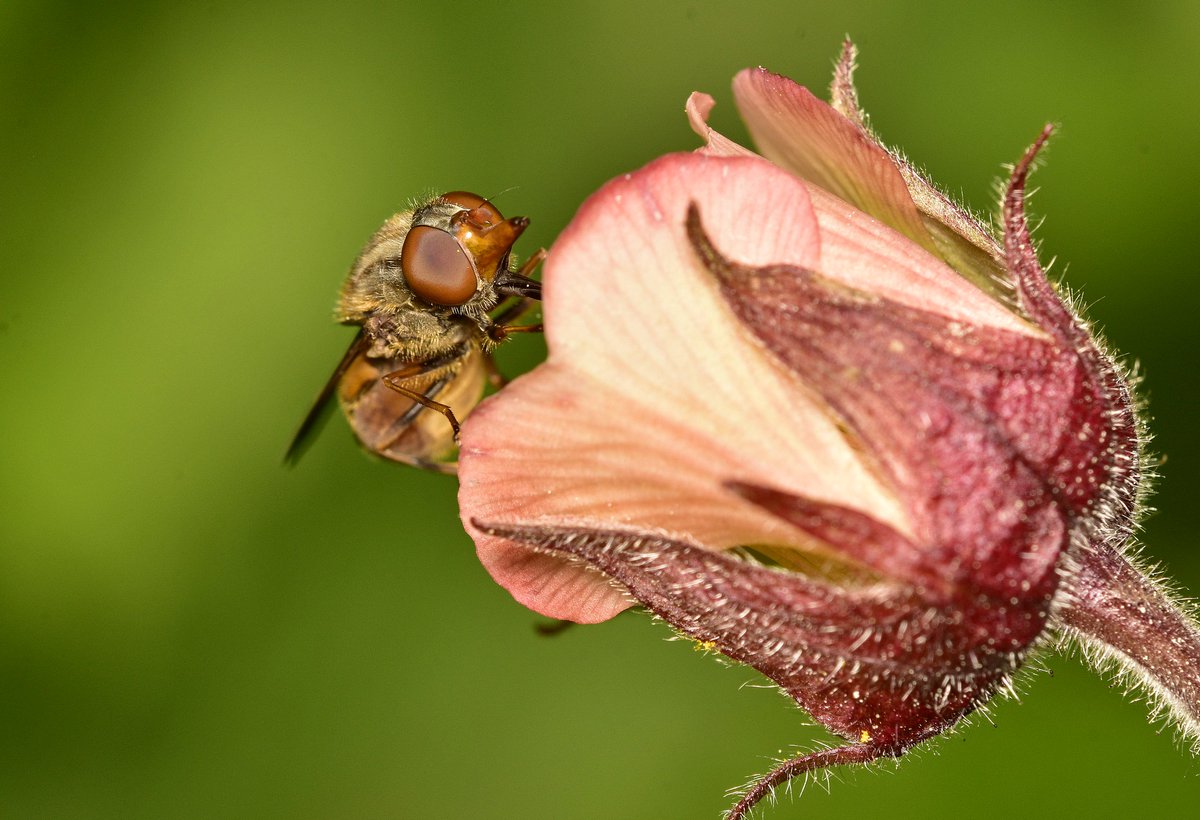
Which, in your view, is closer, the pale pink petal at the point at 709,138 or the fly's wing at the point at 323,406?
the pale pink petal at the point at 709,138

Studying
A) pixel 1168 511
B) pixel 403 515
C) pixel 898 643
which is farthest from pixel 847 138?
pixel 403 515

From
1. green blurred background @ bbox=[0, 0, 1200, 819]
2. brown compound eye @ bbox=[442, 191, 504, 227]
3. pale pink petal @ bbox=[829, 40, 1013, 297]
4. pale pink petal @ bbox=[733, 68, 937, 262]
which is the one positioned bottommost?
green blurred background @ bbox=[0, 0, 1200, 819]

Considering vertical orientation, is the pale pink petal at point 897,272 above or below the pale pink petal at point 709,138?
below

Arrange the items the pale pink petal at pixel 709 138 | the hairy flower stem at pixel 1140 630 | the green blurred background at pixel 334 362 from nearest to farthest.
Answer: the pale pink petal at pixel 709 138
the hairy flower stem at pixel 1140 630
the green blurred background at pixel 334 362

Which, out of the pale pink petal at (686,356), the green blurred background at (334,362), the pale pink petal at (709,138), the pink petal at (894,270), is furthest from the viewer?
the green blurred background at (334,362)

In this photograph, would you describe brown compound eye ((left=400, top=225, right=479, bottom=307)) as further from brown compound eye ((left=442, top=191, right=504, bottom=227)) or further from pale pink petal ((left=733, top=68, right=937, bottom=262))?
pale pink petal ((left=733, top=68, right=937, bottom=262))

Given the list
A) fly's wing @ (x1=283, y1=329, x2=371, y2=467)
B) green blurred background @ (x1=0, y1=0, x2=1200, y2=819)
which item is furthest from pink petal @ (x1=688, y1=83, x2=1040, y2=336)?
green blurred background @ (x1=0, y1=0, x2=1200, y2=819)

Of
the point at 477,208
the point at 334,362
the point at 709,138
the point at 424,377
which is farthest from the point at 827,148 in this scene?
the point at 334,362

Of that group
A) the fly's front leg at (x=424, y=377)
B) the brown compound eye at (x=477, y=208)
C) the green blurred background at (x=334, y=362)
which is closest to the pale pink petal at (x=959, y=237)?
the brown compound eye at (x=477, y=208)

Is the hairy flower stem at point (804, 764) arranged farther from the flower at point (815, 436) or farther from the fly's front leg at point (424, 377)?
the fly's front leg at point (424, 377)
